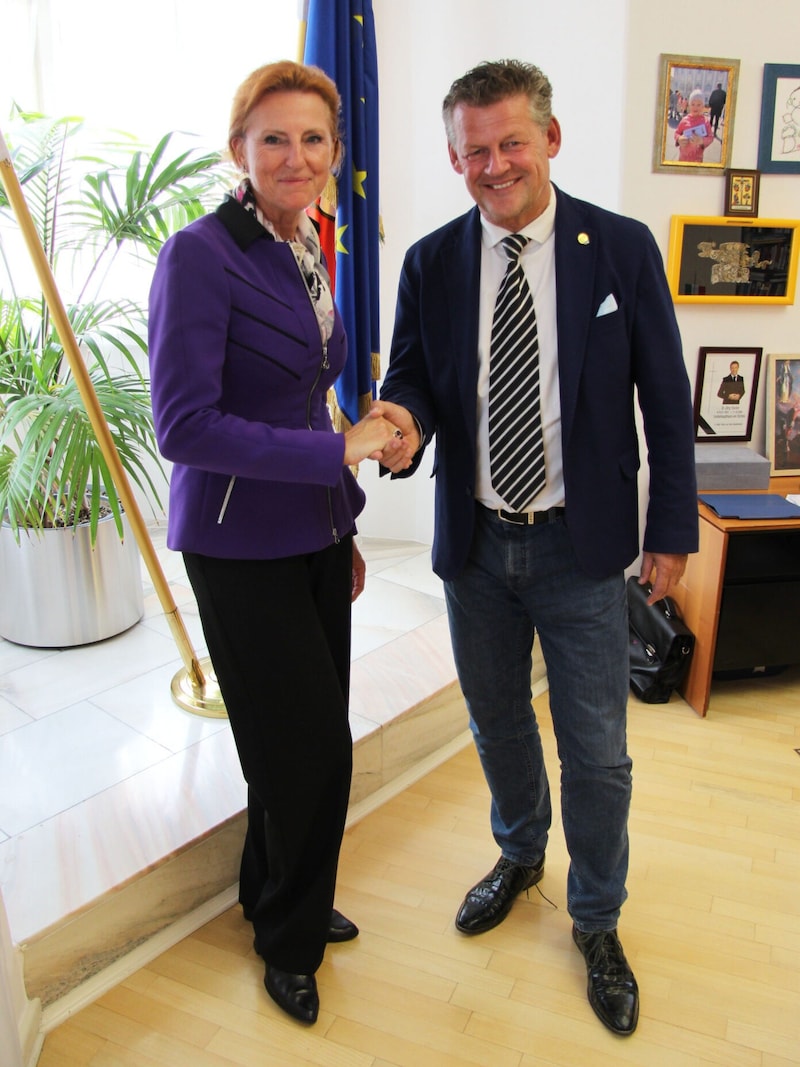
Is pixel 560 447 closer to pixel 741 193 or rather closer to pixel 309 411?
pixel 309 411

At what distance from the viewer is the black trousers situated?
138 centimetres

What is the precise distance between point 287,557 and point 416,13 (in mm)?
2576

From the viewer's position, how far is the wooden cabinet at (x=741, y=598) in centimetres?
253

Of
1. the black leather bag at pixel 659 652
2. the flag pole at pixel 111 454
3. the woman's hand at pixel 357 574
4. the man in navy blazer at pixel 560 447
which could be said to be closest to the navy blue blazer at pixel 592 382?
the man in navy blazer at pixel 560 447

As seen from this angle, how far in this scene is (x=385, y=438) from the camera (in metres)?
1.41

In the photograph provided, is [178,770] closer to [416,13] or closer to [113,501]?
[113,501]

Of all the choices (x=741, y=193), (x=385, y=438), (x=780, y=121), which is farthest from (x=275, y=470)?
(x=780, y=121)

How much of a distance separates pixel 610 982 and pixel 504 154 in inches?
58.7

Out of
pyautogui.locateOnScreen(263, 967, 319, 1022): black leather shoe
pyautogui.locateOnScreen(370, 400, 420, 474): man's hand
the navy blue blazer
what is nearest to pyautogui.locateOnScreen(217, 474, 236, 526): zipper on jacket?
pyautogui.locateOnScreen(370, 400, 420, 474): man's hand

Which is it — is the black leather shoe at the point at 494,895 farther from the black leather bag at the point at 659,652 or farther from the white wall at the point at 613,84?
the white wall at the point at 613,84

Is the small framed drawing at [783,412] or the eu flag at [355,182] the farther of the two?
the small framed drawing at [783,412]

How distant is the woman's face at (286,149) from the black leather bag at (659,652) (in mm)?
1888

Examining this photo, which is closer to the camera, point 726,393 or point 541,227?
point 541,227

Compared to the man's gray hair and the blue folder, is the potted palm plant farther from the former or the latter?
the blue folder
